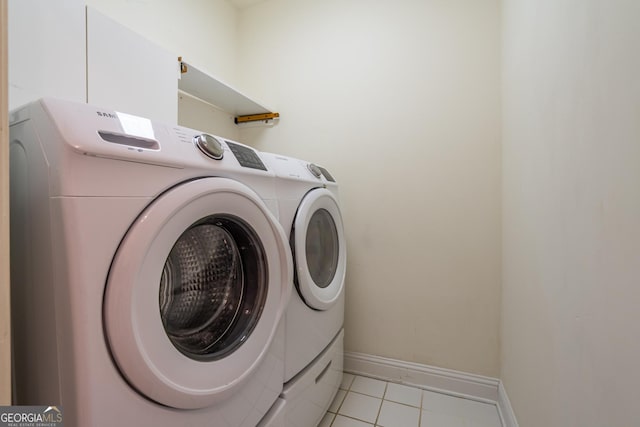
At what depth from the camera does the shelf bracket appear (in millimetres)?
1796

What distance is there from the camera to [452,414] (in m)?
1.27

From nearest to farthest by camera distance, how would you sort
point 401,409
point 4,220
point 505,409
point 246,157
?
1. point 4,220
2. point 246,157
3. point 505,409
4. point 401,409

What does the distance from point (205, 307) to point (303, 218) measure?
418mm

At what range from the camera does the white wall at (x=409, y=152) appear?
1365 mm

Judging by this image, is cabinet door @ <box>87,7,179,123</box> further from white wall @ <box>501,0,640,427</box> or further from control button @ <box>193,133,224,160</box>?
white wall @ <box>501,0,640,427</box>

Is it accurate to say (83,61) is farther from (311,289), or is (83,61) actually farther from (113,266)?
(311,289)

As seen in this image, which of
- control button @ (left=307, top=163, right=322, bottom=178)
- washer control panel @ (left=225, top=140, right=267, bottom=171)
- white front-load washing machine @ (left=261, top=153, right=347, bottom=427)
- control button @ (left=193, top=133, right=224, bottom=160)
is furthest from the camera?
control button @ (left=307, top=163, right=322, bottom=178)

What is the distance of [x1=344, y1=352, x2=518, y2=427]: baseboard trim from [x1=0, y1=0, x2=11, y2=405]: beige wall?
1.50 m

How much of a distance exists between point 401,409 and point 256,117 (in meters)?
1.86

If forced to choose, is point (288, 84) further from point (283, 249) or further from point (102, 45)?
point (283, 249)

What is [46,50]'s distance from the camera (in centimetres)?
72

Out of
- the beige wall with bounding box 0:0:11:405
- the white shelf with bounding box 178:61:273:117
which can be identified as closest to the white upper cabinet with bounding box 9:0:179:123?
the white shelf with bounding box 178:61:273:117

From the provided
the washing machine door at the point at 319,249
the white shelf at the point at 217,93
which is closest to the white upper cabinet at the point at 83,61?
the white shelf at the point at 217,93

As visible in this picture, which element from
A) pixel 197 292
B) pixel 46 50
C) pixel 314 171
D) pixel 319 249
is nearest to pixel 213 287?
pixel 197 292
